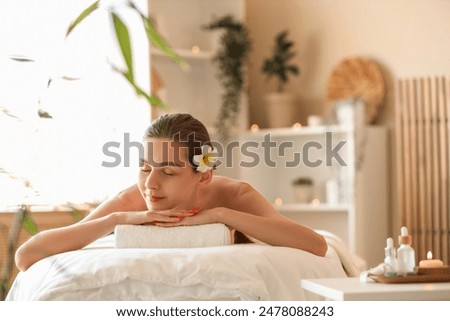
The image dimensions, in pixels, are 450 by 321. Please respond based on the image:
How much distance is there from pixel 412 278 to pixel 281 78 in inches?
132

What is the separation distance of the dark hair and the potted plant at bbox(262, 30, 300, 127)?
301 cm

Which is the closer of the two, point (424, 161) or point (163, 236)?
point (163, 236)

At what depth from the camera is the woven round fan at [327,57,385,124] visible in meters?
4.53

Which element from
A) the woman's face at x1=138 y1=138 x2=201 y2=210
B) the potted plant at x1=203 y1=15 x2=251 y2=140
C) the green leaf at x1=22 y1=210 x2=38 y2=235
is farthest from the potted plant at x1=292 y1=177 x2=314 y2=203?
the green leaf at x1=22 y1=210 x2=38 y2=235

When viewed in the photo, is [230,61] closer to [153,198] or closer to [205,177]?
[205,177]

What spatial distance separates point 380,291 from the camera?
4.86 ft

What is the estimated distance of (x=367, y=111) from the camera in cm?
453

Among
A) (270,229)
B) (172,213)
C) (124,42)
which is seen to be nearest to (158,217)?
(172,213)

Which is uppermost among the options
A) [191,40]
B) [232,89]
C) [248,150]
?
[191,40]

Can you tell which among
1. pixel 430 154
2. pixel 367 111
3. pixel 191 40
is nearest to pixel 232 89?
pixel 191 40

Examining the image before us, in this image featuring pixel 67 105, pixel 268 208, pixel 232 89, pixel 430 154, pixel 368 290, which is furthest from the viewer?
pixel 232 89

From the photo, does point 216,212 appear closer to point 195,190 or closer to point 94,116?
point 195,190

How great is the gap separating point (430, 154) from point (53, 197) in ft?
6.81

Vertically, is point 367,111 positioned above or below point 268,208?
above
